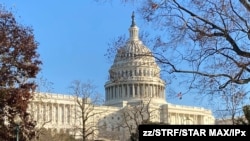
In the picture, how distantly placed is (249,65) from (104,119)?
125m

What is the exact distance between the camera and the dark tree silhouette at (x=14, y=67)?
18234 mm

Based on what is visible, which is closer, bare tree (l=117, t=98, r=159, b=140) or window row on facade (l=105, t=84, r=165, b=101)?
bare tree (l=117, t=98, r=159, b=140)

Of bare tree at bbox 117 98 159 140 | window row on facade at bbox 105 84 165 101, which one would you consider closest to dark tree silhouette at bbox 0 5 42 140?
bare tree at bbox 117 98 159 140

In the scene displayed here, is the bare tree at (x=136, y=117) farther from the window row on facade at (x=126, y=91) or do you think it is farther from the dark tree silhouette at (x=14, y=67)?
the dark tree silhouette at (x=14, y=67)

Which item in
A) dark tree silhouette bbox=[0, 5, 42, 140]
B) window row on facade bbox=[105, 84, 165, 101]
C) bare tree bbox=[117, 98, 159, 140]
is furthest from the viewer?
window row on facade bbox=[105, 84, 165, 101]

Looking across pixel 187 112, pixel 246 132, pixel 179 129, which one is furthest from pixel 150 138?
pixel 187 112

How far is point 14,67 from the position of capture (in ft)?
61.2

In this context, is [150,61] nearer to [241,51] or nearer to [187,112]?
[241,51]

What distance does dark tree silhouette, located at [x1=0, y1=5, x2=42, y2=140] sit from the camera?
18.2 m

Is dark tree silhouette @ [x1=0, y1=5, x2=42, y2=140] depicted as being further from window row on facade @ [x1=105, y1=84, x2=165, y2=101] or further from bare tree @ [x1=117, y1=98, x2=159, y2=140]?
window row on facade @ [x1=105, y1=84, x2=165, y2=101]

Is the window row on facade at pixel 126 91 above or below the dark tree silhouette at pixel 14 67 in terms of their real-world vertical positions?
above

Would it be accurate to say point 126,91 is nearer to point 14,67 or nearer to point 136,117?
point 136,117

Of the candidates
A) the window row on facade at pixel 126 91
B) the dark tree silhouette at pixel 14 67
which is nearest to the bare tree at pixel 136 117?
the window row on facade at pixel 126 91

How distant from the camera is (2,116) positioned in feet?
61.7
